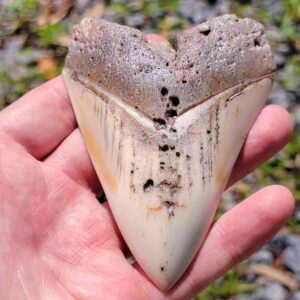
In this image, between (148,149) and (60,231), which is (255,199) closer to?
(148,149)

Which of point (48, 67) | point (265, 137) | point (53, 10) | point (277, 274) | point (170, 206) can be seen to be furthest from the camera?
point (53, 10)

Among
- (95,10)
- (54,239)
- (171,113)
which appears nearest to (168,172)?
(171,113)

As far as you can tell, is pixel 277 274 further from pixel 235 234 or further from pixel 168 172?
pixel 168 172

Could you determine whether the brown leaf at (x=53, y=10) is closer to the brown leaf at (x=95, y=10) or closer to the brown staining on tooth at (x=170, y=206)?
the brown leaf at (x=95, y=10)

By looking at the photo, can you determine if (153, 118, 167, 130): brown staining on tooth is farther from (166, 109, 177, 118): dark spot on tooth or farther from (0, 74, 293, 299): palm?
(0, 74, 293, 299): palm

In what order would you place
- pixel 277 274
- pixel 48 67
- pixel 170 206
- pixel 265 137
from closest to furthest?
pixel 170 206, pixel 265 137, pixel 277 274, pixel 48 67

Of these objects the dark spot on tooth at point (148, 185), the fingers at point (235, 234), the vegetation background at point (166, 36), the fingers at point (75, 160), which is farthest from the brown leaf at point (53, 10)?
the fingers at point (235, 234)

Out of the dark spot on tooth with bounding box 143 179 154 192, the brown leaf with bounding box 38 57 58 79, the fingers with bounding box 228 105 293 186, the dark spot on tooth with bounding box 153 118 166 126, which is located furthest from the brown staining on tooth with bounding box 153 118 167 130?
the brown leaf with bounding box 38 57 58 79

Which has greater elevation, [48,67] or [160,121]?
[160,121]
